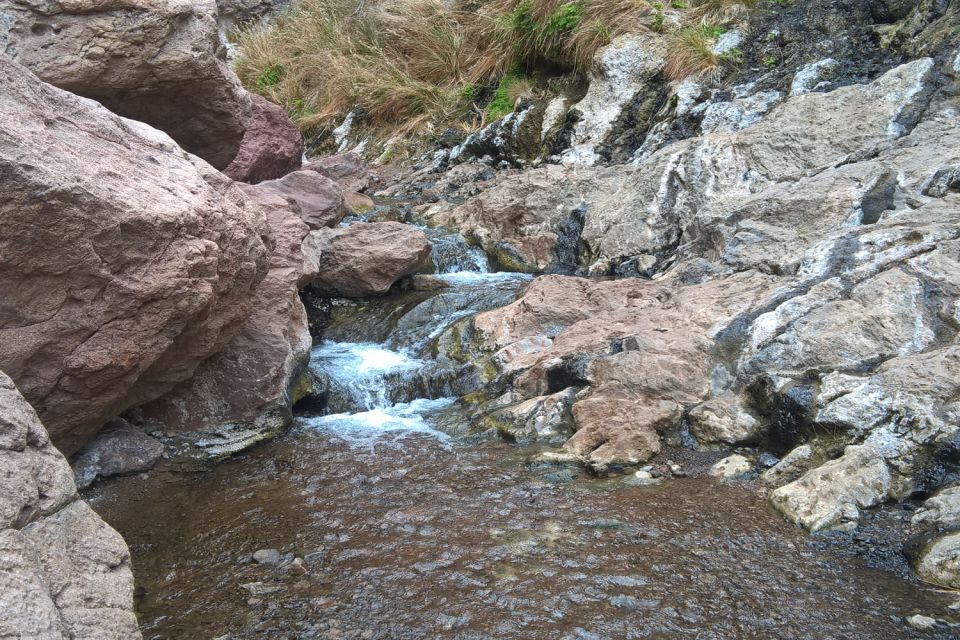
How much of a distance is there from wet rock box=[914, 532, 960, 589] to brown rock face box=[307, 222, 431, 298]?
461 centimetres

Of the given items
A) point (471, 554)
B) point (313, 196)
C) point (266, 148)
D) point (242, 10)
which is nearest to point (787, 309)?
point (471, 554)

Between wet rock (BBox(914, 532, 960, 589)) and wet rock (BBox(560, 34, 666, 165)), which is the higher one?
wet rock (BBox(560, 34, 666, 165))

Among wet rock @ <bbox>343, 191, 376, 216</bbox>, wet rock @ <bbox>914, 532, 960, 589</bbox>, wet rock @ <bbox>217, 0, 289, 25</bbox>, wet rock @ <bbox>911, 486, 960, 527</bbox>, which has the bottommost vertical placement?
wet rock @ <bbox>914, 532, 960, 589</bbox>

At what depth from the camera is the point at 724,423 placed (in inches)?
143

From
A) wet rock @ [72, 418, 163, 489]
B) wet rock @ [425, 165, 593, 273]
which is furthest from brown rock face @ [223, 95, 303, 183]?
wet rock @ [72, 418, 163, 489]

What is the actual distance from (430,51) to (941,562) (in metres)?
11.7

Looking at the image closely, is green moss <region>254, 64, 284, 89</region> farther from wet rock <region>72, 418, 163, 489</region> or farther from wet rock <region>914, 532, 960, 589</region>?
wet rock <region>914, 532, 960, 589</region>

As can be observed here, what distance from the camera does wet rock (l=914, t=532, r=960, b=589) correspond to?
96.2 inches

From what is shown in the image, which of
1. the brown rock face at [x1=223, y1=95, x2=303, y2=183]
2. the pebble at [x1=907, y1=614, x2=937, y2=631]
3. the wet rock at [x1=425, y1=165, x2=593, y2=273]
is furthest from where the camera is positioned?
the brown rock face at [x1=223, y1=95, x2=303, y2=183]

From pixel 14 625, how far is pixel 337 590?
1.30 meters

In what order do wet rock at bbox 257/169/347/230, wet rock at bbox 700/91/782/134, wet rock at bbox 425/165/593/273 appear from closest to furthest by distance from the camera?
wet rock at bbox 257/169/347/230 < wet rock at bbox 425/165/593/273 < wet rock at bbox 700/91/782/134

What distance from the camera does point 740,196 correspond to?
19.9 feet

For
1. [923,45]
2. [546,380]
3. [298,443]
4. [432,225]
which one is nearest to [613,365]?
[546,380]

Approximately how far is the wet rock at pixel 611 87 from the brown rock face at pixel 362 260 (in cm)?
336
